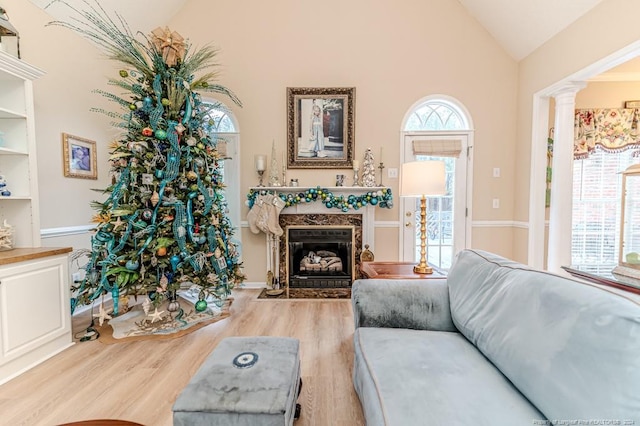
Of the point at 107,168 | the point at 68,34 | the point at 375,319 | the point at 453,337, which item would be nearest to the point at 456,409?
the point at 453,337

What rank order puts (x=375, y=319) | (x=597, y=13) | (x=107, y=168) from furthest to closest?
(x=107, y=168), (x=597, y=13), (x=375, y=319)

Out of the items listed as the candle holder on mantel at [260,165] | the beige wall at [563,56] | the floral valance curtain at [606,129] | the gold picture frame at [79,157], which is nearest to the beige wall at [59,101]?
the gold picture frame at [79,157]

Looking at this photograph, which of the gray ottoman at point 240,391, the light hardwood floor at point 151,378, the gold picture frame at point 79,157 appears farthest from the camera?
the gold picture frame at point 79,157

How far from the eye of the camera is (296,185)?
3.89 meters

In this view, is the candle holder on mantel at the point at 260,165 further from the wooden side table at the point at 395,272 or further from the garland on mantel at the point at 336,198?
the wooden side table at the point at 395,272

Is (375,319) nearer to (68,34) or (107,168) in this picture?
(107,168)

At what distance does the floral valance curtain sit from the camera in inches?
141

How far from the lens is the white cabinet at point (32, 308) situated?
6.30ft

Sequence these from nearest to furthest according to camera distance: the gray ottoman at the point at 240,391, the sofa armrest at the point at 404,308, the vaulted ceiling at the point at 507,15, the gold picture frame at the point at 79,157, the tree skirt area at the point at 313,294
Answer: the gray ottoman at the point at 240,391
the sofa armrest at the point at 404,308
the vaulted ceiling at the point at 507,15
the gold picture frame at the point at 79,157
the tree skirt area at the point at 313,294

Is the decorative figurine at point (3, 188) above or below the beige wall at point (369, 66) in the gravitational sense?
below

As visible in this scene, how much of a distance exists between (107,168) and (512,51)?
5303 mm

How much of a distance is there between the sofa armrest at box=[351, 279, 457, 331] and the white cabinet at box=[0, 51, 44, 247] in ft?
8.65

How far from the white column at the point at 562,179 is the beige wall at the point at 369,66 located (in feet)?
2.39

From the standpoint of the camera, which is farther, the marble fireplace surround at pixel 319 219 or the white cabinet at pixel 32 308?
the marble fireplace surround at pixel 319 219
